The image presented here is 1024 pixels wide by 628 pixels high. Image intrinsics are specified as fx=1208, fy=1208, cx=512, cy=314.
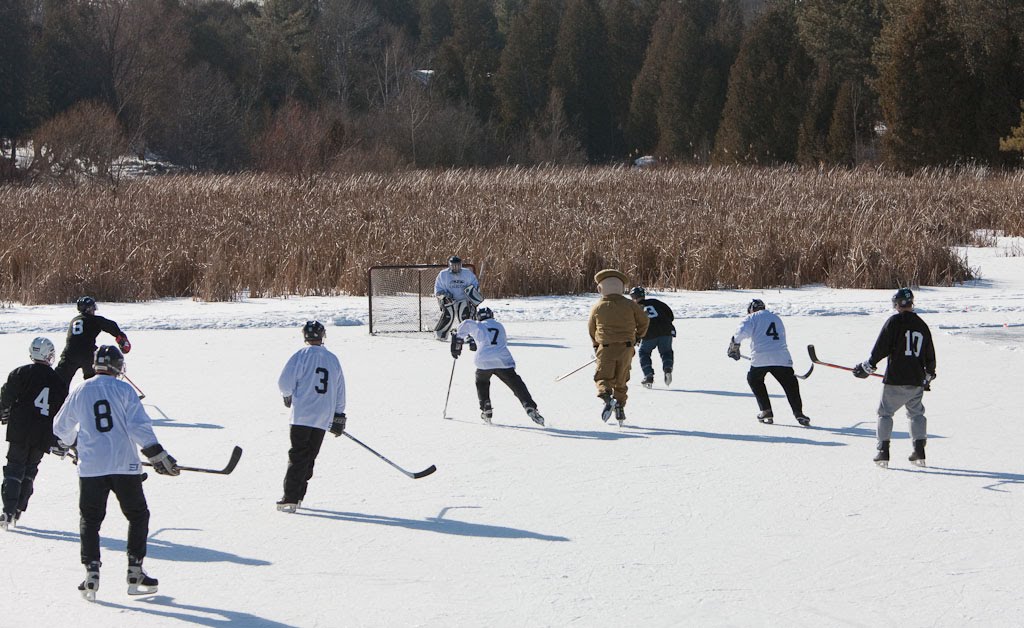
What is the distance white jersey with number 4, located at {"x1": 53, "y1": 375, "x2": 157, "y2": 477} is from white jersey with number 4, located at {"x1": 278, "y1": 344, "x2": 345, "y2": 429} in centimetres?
146

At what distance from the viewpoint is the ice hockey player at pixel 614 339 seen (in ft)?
31.4

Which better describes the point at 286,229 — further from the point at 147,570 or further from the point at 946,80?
the point at 946,80

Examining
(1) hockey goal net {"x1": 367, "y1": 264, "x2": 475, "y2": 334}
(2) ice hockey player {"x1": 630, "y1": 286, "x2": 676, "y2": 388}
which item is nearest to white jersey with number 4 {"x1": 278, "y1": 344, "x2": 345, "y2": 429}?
(2) ice hockey player {"x1": 630, "y1": 286, "x2": 676, "y2": 388}

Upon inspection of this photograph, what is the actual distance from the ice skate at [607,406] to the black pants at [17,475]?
4294 millimetres

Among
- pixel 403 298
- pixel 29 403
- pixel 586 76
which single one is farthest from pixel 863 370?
pixel 586 76

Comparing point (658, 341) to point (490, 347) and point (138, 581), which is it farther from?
point (138, 581)

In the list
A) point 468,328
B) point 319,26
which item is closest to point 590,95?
point 319,26

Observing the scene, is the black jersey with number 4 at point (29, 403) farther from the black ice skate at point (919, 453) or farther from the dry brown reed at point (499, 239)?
the dry brown reed at point (499, 239)

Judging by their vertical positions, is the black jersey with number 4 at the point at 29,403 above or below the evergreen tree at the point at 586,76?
below

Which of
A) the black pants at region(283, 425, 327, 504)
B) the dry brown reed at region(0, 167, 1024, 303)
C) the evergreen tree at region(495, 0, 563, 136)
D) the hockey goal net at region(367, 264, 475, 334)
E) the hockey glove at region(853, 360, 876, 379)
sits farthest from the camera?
the evergreen tree at region(495, 0, 563, 136)

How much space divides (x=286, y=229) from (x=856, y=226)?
10.3 metres

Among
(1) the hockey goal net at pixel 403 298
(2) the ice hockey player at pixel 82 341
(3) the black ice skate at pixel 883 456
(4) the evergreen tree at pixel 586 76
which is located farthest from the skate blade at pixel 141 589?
(4) the evergreen tree at pixel 586 76

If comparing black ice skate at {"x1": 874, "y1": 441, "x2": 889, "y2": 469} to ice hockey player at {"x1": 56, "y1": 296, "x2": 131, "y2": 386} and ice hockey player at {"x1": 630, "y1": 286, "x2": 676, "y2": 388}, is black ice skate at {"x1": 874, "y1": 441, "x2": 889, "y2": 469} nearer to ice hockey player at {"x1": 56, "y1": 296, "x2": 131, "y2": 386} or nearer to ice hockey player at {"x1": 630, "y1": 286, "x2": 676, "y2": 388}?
ice hockey player at {"x1": 630, "y1": 286, "x2": 676, "y2": 388}

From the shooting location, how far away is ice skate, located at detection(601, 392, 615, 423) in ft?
30.9
